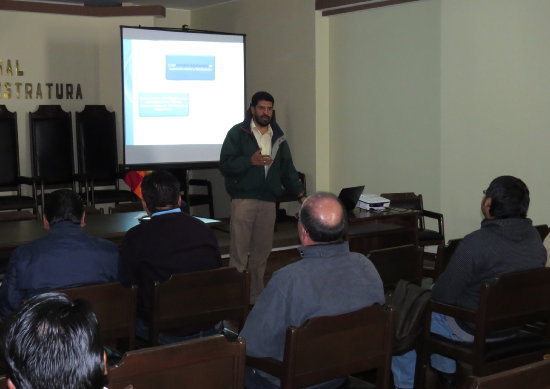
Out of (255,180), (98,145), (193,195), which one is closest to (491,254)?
(255,180)

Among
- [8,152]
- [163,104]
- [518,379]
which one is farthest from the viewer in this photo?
[8,152]

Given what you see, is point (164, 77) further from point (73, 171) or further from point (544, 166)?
point (544, 166)

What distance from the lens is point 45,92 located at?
8047 mm

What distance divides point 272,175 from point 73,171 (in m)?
3.59

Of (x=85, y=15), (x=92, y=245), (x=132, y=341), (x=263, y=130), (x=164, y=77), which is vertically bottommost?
(x=132, y=341)

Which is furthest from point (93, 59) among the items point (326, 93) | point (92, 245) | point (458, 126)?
point (92, 245)

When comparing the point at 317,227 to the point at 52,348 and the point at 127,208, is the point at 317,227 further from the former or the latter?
the point at 127,208

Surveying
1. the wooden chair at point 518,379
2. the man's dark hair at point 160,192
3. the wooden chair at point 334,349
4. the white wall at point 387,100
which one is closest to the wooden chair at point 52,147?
the white wall at point 387,100

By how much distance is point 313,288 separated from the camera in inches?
92.0

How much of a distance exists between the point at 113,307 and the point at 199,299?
375mm

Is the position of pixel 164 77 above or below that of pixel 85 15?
below

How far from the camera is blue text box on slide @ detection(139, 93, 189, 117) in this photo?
22.6 ft

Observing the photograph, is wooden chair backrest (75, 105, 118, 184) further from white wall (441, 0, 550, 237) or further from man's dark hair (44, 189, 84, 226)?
man's dark hair (44, 189, 84, 226)

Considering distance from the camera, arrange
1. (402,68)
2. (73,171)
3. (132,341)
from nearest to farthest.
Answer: (132,341)
(402,68)
(73,171)
